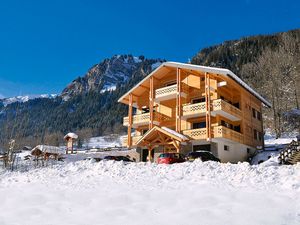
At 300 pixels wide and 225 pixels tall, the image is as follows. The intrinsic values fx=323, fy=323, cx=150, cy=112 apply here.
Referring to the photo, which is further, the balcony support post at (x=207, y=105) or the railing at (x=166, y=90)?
the railing at (x=166, y=90)

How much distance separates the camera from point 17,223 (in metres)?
10.4

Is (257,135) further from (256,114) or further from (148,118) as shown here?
(148,118)

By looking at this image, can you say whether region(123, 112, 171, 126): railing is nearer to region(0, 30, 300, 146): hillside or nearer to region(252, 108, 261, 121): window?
region(252, 108, 261, 121): window

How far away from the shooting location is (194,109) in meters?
31.4

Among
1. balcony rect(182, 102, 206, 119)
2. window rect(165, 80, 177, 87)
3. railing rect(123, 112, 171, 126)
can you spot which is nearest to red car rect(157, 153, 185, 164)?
balcony rect(182, 102, 206, 119)

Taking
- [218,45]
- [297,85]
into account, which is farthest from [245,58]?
[297,85]

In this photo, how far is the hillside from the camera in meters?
38.0

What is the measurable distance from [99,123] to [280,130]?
304 ft

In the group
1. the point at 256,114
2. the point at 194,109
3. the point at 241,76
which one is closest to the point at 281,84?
the point at 256,114

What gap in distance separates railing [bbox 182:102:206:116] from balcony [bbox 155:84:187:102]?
200 centimetres

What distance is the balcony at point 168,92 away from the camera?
33.5m

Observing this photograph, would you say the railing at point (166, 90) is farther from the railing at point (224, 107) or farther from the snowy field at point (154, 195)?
the snowy field at point (154, 195)

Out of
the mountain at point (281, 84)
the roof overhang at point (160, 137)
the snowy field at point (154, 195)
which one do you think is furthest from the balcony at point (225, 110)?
the mountain at point (281, 84)

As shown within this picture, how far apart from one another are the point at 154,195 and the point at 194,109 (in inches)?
772
